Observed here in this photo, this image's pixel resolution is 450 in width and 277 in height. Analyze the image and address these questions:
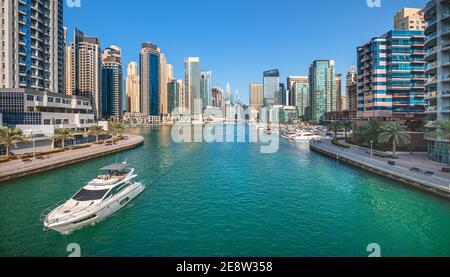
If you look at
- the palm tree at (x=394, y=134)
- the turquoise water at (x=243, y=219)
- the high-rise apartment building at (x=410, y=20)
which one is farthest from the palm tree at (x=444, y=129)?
the high-rise apartment building at (x=410, y=20)

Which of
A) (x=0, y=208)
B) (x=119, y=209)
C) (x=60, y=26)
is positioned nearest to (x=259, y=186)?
(x=119, y=209)

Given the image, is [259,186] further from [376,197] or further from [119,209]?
[119,209]

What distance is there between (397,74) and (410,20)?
9002cm

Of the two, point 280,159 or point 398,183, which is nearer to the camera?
point 398,183

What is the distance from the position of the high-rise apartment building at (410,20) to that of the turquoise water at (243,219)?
16429 cm

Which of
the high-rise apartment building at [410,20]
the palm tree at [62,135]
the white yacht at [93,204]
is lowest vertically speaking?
the white yacht at [93,204]

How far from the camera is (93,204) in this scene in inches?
1191

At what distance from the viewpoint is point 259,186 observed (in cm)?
4656

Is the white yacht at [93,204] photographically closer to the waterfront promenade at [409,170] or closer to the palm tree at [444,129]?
the waterfront promenade at [409,170]

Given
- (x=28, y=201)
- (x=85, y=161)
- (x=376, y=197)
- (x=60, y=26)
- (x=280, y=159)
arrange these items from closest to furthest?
(x=28, y=201) < (x=376, y=197) < (x=85, y=161) < (x=280, y=159) < (x=60, y=26)

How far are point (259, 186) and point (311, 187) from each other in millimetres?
9143

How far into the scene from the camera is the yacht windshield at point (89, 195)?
31.4 metres

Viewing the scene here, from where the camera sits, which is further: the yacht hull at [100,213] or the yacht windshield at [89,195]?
the yacht windshield at [89,195]

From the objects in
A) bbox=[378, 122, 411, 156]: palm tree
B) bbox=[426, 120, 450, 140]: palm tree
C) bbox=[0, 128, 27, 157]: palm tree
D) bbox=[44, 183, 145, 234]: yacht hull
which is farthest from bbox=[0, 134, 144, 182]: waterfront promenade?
bbox=[426, 120, 450, 140]: palm tree
